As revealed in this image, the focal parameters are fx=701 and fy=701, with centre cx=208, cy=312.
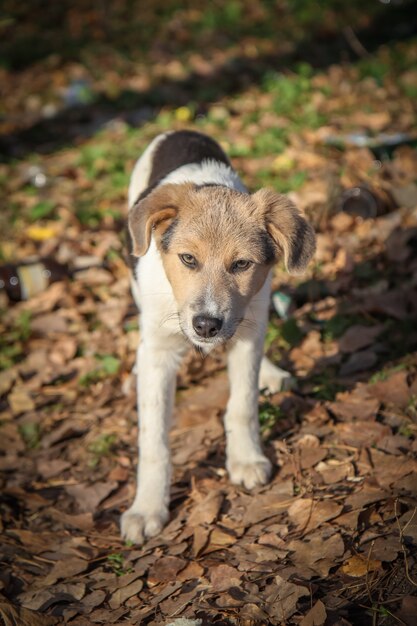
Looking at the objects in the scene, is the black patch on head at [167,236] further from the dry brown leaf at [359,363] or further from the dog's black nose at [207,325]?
the dry brown leaf at [359,363]

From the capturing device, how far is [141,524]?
14.9 feet

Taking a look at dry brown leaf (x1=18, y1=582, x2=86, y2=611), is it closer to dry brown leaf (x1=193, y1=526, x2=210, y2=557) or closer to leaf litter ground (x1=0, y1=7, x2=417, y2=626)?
leaf litter ground (x1=0, y1=7, x2=417, y2=626)

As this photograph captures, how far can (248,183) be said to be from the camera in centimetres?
852

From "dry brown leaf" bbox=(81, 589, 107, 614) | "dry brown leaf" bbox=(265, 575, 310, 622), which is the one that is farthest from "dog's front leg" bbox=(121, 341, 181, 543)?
"dry brown leaf" bbox=(265, 575, 310, 622)

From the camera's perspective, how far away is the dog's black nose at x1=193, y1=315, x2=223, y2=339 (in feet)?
13.4

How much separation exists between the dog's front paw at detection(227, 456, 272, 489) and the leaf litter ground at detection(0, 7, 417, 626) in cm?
8

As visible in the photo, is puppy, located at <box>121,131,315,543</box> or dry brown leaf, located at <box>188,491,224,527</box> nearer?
puppy, located at <box>121,131,315,543</box>

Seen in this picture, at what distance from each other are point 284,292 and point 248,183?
88.8 inches

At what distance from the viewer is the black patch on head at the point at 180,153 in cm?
545

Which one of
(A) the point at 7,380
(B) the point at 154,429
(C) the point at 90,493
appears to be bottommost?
(A) the point at 7,380

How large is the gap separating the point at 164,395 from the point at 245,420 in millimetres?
590

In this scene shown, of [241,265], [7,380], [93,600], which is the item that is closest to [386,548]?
[93,600]

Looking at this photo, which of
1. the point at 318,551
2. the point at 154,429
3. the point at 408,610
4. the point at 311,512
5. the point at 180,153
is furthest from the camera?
the point at 180,153

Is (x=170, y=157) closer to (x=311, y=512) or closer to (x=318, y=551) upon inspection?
(x=311, y=512)
